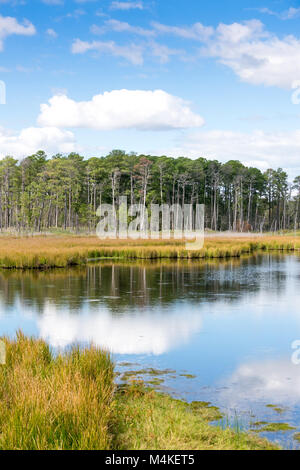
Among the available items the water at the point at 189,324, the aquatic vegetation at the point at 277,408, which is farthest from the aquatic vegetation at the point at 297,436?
the aquatic vegetation at the point at 277,408

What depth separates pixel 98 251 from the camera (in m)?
36.7

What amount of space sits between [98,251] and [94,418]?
3119 cm

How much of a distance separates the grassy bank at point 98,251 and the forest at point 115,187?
22.6 metres

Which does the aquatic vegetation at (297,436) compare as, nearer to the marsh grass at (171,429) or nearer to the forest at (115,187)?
the marsh grass at (171,429)

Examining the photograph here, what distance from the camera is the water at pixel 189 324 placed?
8.31 metres

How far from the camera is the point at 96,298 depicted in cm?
1855

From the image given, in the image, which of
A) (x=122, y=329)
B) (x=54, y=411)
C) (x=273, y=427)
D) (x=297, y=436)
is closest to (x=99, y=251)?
(x=122, y=329)

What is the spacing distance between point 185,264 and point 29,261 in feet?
32.3

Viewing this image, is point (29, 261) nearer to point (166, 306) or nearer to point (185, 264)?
point (185, 264)

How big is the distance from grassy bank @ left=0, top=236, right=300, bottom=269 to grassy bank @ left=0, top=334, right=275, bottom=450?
2182 centimetres

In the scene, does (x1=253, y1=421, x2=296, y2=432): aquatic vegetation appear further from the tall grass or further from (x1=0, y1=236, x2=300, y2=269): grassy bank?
(x1=0, y1=236, x2=300, y2=269): grassy bank

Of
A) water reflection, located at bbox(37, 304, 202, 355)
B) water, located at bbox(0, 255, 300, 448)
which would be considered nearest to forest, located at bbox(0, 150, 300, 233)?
water, located at bbox(0, 255, 300, 448)

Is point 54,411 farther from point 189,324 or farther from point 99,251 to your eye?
point 99,251

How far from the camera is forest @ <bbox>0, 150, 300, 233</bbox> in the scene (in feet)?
232
